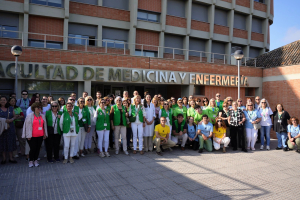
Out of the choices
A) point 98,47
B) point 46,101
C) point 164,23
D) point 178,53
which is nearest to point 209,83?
point 178,53

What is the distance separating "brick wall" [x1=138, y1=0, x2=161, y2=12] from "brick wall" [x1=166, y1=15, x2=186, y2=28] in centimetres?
130

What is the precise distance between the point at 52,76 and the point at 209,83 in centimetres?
1178

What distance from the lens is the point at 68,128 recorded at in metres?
6.10

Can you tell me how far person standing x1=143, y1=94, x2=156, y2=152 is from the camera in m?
7.47

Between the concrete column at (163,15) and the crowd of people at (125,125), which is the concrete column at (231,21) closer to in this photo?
the concrete column at (163,15)

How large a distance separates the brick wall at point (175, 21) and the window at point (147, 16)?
3.84ft

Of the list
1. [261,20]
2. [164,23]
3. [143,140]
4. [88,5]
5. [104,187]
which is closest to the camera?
[104,187]

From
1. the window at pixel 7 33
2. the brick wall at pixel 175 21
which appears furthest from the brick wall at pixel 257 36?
the window at pixel 7 33

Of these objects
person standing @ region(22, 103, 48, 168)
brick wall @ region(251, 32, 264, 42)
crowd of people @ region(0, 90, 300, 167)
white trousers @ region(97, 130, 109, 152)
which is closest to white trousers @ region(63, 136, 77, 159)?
crowd of people @ region(0, 90, 300, 167)

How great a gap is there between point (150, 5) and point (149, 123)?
1499cm

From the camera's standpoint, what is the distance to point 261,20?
26328mm

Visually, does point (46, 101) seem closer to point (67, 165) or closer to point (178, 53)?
point (67, 165)

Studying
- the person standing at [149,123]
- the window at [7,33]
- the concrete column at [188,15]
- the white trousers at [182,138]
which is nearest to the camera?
the person standing at [149,123]

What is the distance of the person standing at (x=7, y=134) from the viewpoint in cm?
596
